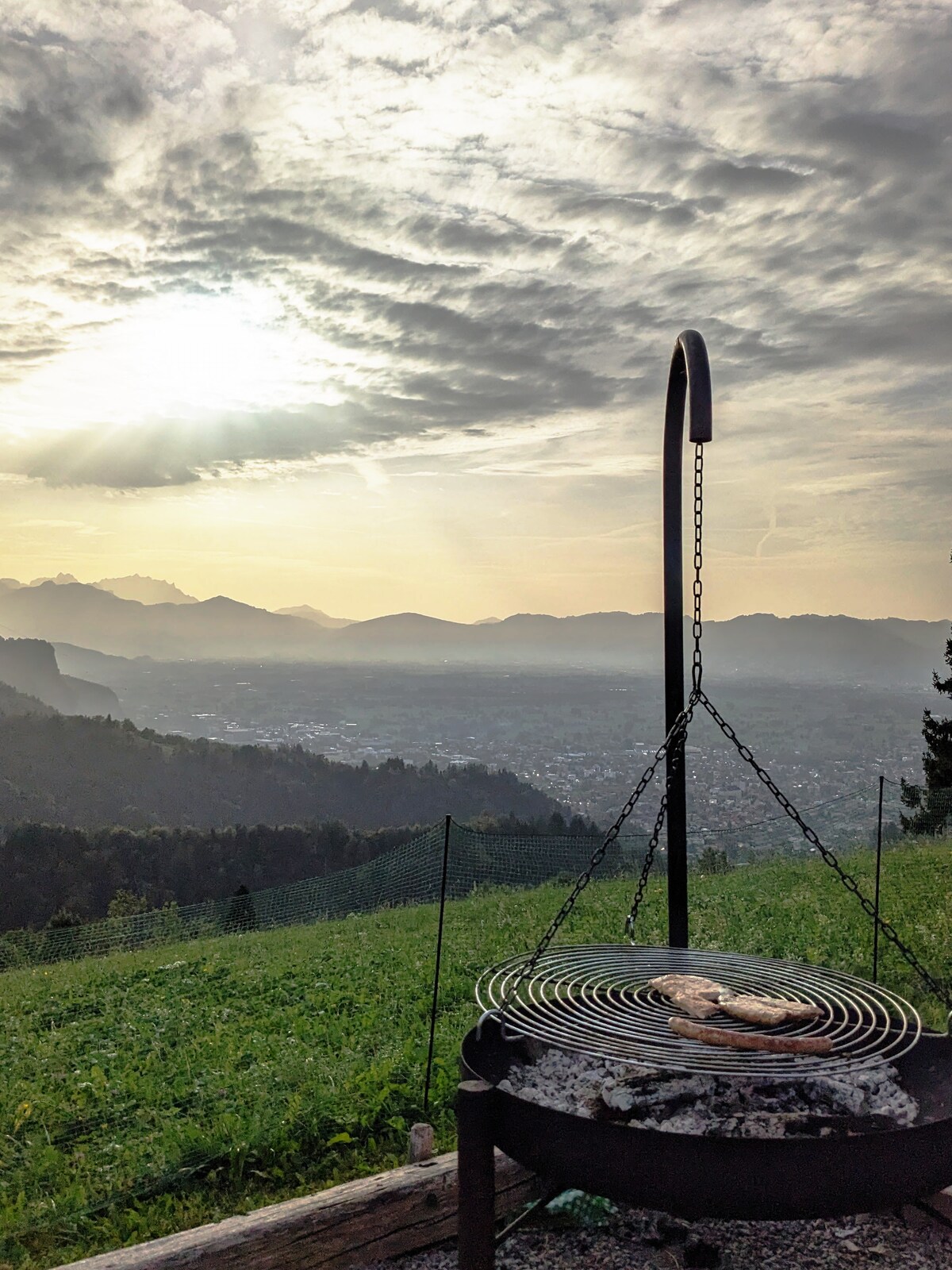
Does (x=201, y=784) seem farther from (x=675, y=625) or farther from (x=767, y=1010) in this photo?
(x=767, y=1010)

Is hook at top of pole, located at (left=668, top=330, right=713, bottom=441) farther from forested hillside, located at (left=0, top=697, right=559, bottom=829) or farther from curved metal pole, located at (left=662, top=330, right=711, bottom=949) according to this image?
forested hillside, located at (left=0, top=697, right=559, bottom=829)

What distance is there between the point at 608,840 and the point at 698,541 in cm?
119

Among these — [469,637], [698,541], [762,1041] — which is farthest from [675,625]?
[469,637]

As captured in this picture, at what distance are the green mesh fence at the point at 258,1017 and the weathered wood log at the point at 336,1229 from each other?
0.83m

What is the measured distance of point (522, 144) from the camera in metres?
7.08

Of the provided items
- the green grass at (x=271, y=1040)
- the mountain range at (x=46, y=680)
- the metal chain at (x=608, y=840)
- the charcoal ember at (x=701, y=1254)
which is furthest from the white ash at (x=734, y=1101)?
the mountain range at (x=46, y=680)

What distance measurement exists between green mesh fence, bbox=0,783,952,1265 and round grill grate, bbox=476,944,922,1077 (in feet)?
4.44

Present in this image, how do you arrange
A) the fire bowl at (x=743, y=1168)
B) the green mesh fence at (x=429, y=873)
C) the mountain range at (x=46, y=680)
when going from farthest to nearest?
the mountain range at (x=46, y=680)
the green mesh fence at (x=429, y=873)
the fire bowl at (x=743, y=1168)

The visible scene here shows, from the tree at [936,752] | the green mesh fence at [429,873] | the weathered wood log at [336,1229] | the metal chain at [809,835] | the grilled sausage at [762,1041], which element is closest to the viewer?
the grilled sausage at [762,1041]

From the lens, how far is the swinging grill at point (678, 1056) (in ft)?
8.13

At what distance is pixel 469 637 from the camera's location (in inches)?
4269

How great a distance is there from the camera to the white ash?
2812 mm

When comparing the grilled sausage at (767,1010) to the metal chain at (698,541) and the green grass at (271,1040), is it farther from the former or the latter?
the green grass at (271,1040)

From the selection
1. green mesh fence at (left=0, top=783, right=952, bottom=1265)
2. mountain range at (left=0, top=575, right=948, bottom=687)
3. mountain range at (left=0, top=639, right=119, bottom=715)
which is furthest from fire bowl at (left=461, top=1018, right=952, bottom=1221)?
mountain range at (left=0, top=639, right=119, bottom=715)
